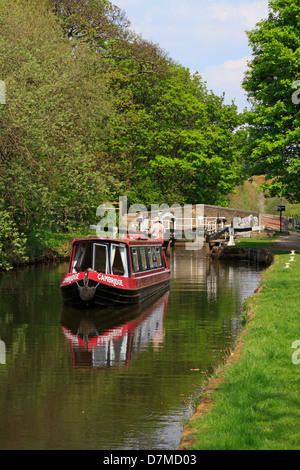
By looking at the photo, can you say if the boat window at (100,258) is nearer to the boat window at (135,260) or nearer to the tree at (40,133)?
the boat window at (135,260)

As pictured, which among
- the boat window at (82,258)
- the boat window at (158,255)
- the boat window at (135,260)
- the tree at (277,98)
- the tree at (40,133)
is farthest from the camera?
the tree at (277,98)

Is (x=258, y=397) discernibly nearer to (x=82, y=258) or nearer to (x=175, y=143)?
(x=82, y=258)

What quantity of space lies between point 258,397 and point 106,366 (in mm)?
4828

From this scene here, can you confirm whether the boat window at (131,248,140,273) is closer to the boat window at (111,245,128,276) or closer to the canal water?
the boat window at (111,245,128,276)

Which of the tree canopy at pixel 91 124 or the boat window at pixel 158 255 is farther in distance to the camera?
the boat window at pixel 158 255

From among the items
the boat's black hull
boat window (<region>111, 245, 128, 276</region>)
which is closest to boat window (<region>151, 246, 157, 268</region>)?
boat window (<region>111, 245, 128, 276</region>)

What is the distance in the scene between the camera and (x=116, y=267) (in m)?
23.3

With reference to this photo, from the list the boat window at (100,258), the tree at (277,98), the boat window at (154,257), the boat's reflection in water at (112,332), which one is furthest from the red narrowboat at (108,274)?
A: the tree at (277,98)

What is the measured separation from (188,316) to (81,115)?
20896 millimetres

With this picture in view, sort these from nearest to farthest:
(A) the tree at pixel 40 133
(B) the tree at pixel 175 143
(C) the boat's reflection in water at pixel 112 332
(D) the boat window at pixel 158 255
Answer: (C) the boat's reflection in water at pixel 112 332 < (A) the tree at pixel 40 133 < (D) the boat window at pixel 158 255 < (B) the tree at pixel 175 143

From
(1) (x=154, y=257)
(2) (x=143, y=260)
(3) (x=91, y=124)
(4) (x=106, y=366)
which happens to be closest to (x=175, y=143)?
(3) (x=91, y=124)

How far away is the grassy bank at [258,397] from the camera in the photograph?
7.03 m

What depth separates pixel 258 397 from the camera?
28.2ft
